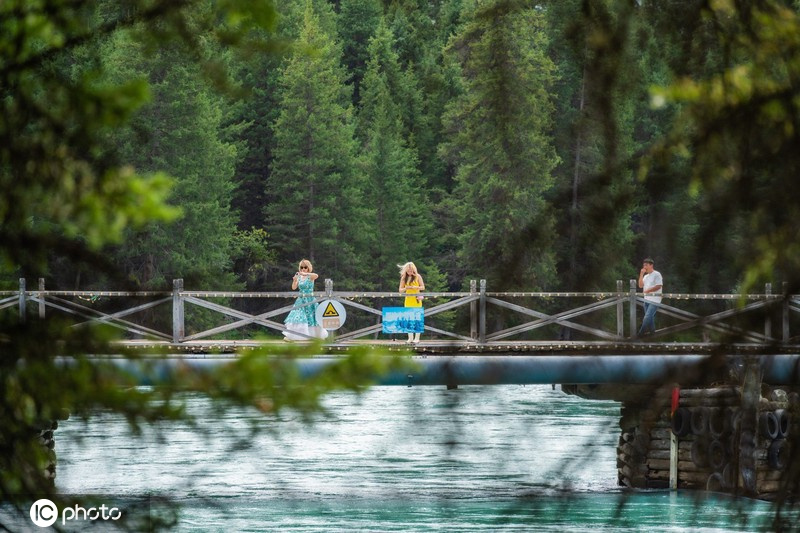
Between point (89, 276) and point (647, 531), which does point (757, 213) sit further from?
point (647, 531)

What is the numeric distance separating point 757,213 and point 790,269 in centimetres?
12

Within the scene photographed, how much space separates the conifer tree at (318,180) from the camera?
3209 cm

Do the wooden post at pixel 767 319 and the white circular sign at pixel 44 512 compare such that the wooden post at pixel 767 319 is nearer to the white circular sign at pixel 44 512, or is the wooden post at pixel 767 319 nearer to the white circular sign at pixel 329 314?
the white circular sign at pixel 44 512

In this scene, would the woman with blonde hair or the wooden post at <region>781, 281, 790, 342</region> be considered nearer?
the wooden post at <region>781, 281, 790, 342</region>

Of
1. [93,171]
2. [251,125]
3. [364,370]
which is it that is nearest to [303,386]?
[364,370]

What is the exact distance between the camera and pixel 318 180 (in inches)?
1657

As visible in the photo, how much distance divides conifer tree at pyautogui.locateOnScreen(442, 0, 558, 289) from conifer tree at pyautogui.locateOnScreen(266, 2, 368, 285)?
2704 centimetres

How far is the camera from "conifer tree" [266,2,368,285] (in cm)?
3209

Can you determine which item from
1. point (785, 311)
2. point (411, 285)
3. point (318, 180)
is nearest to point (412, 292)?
point (411, 285)

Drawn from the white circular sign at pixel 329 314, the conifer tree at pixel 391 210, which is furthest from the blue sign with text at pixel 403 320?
the conifer tree at pixel 391 210

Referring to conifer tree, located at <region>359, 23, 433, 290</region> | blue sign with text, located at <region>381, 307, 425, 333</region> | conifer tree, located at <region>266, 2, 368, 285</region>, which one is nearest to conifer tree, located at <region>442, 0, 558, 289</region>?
blue sign with text, located at <region>381, 307, 425, 333</region>

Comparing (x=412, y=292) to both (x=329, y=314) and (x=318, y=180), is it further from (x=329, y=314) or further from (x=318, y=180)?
(x=318, y=180)

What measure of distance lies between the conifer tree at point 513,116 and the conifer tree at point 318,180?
27038mm

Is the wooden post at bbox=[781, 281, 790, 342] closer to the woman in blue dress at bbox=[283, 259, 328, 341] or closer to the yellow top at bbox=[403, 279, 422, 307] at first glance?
the yellow top at bbox=[403, 279, 422, 307]
